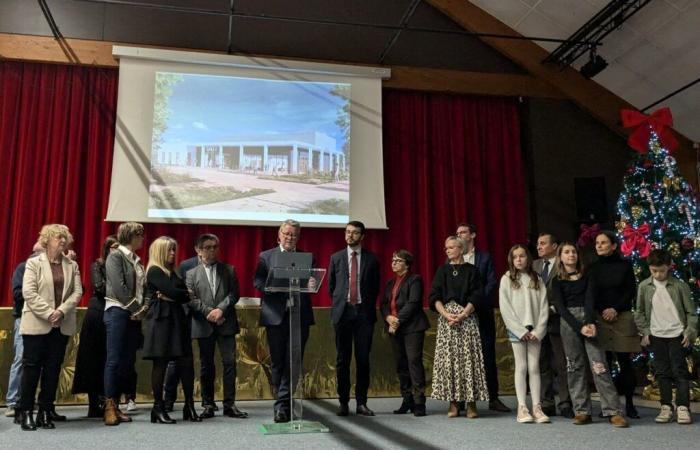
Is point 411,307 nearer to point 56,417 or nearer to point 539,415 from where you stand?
point 539,415

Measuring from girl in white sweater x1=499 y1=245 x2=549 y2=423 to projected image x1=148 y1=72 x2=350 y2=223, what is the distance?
10.7 ft

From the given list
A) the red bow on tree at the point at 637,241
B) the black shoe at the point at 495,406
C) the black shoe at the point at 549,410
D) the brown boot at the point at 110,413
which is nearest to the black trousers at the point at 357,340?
the black shoe at the point at 495,406

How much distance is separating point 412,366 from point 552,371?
1.08 metres

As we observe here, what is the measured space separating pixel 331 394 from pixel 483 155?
13.2ft

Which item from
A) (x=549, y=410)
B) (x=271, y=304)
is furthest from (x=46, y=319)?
(x=549, y=410)

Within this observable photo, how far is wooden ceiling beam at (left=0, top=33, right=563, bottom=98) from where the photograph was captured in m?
6.84

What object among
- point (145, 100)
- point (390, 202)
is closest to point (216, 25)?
point (145, 100)

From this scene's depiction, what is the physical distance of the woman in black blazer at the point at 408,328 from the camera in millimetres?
4398

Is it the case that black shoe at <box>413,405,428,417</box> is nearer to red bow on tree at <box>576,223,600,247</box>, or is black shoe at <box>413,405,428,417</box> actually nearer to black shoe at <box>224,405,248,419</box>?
black shoe at <box>224,405,248,419</box>

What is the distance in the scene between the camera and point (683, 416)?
397 centimetres

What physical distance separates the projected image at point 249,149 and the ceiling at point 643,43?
2.60 metres

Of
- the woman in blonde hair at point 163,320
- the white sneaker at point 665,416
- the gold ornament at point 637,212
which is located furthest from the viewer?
the gold ornament at point 637,212

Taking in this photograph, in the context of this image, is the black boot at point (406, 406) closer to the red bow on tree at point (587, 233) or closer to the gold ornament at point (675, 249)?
the gold ornament at point (675, 249)

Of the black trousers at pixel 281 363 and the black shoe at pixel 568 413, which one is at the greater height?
the black trousers at pixel 281 363
